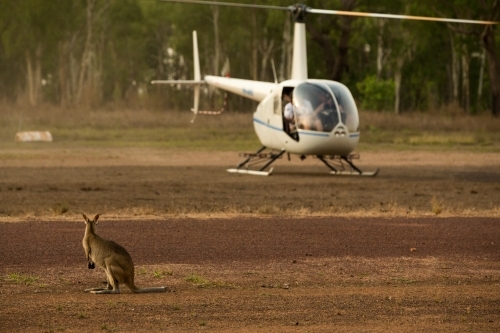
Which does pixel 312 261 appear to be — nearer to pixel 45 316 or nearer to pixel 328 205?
pixel 45 316

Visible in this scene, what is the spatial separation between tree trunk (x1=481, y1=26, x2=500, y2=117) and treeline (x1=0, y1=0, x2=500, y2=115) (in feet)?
0.22

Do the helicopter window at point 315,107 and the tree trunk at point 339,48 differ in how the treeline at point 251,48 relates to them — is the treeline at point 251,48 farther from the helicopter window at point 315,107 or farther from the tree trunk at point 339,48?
the helicopter window at point 315,107

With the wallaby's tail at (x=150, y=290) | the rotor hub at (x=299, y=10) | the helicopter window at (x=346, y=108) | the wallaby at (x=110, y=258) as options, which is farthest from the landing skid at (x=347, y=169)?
the wallaby at (x=110, y=258)

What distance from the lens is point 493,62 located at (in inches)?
2215

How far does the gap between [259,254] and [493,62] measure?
4350 cm

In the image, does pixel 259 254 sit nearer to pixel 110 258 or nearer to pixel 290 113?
pixel 110 258

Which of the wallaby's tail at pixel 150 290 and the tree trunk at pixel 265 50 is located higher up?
the tree trunk at pixel 265 50

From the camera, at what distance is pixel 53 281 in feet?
40.5

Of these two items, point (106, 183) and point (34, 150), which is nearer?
point (106, 183)

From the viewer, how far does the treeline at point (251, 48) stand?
217ft

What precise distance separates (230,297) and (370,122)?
148ft

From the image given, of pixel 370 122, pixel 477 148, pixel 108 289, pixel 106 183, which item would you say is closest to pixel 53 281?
→ pixel 108 289

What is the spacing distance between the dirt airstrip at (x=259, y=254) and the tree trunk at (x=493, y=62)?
26893 mm

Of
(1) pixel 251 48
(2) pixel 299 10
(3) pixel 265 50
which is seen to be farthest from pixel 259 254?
(1) pixel 251 48
